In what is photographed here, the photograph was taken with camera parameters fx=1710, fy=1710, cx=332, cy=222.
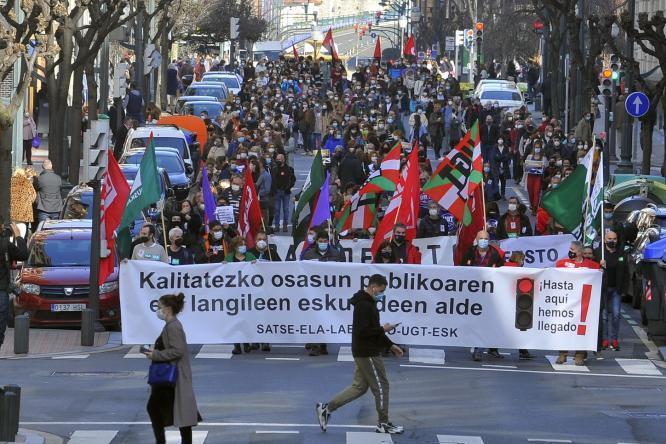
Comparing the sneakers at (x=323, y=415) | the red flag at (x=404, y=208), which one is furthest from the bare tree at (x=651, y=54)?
the sneakers at (x=323, y=415)

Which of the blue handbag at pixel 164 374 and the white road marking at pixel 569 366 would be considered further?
the white road marking at pixel 569 366

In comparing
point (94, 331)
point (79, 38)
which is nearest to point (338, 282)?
point (94, 331)

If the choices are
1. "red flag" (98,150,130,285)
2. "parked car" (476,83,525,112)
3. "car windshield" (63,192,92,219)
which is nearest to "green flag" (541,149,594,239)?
"red flag" (98,150,130,285)

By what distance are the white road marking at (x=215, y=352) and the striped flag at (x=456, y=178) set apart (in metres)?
4.52

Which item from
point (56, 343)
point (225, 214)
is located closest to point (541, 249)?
point (225, 214)

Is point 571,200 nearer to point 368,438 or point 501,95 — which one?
point 368,438

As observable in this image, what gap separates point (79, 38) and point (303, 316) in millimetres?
16789

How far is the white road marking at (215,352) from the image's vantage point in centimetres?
2167

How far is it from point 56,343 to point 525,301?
6174 mm

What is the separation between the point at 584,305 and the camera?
70.9ft

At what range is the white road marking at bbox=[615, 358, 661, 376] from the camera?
21297mm

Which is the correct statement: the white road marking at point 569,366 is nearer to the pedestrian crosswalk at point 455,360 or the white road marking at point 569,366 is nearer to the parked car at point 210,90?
the pedestrian crosswalk at point 455,360

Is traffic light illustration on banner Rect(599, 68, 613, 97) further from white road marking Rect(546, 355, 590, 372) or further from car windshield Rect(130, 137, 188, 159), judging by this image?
white road marking Rect(546, 355, 590, 372)

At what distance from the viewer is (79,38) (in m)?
36.9
